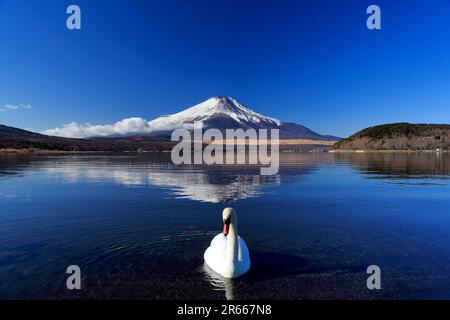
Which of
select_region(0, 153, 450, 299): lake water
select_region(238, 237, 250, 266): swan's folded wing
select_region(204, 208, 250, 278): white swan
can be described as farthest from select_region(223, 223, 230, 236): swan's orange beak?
select_region(0, 153, 450, 299): lake water

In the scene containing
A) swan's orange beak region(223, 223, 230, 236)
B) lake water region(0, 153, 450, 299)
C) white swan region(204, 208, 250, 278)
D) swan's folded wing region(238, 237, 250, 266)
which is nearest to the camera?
lake water region(0, 153, 450, 299)

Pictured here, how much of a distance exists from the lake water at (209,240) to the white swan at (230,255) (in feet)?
0.99

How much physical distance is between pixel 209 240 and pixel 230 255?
423cm

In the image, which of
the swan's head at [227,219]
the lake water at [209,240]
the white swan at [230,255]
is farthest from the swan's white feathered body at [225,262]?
the swan's head at [227,219]

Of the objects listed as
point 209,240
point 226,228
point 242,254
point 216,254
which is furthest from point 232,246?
point 209,240

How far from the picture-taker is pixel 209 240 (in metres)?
15.0

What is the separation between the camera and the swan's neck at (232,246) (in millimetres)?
10891

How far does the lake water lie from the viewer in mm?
10312

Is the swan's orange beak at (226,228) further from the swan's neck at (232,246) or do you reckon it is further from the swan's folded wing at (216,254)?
the swan's folded wing at (216,254)

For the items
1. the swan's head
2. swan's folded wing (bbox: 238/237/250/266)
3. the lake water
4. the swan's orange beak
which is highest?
the swan's head

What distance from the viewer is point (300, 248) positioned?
1404 centimetres

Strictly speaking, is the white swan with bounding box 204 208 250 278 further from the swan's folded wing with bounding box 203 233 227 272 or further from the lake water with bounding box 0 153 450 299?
the lake water with bounding box 0 153 450 299

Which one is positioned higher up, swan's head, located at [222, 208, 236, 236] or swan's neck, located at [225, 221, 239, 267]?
swan's head, located at [222, 208, 236, 236]
